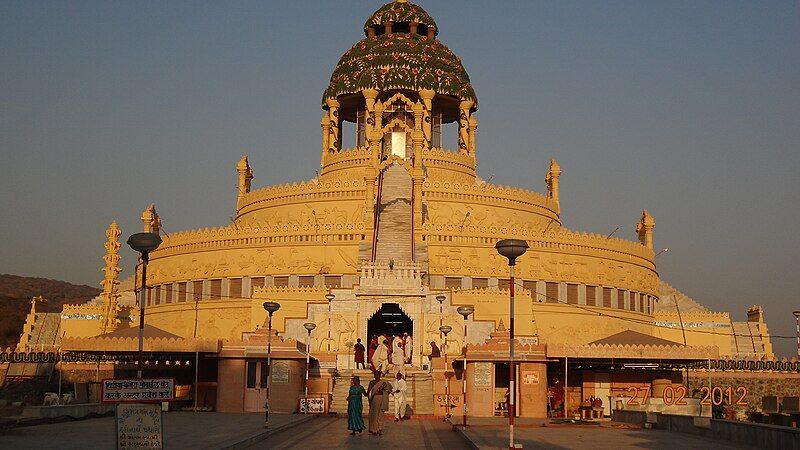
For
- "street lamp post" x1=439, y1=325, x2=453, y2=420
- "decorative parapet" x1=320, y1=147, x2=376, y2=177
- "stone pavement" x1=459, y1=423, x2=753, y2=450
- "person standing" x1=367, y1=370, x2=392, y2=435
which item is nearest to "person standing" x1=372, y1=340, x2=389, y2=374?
"street lamp post" x1=439, y1=325, x2=453, y2=420

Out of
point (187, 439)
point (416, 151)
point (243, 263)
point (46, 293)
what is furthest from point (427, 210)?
point (46, 293)

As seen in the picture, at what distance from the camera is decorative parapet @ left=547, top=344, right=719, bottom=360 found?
152 feet

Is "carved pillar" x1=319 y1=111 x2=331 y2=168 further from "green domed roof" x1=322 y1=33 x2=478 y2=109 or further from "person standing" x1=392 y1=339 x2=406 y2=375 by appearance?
"person standing" x1=392 y1=339 x2=406 y2=375

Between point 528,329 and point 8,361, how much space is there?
2813 centimetres

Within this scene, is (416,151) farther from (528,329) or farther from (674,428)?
(674,428)

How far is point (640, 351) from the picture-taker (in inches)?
1855

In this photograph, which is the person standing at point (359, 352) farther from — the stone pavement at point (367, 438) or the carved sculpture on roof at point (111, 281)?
the carved sculpture on roof at point (111, 281)

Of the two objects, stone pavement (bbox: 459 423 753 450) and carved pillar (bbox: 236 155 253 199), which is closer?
stone pavement (bbox: 459 423 753 450)

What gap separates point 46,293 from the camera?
161 metres

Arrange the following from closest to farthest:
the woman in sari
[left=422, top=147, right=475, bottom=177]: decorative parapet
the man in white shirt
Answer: the woman in sari, the man in white shirt, [left=422, top=147, right=475, bottom=177]: decorative parapet

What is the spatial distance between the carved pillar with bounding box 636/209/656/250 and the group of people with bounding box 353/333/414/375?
28.9 meters

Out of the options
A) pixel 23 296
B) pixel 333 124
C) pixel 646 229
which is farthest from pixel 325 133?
pixel 23 296

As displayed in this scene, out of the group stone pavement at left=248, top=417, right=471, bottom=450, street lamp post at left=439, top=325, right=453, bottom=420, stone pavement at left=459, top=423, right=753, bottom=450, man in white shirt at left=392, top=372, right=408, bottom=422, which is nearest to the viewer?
stone pavement at left=248, top=417, right=471, bottom=450
